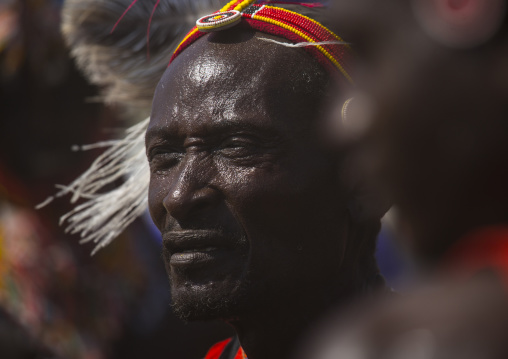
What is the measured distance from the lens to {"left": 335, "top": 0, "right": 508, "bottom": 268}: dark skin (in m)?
0.97

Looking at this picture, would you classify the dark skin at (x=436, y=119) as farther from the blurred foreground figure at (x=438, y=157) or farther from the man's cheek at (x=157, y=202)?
the man's cheek at (x=157, y=202)

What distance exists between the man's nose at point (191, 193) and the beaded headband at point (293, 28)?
0.45 m

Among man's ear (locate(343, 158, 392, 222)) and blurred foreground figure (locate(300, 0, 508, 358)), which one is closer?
blurred foreground figure (locate(300, 0, 508, 358))

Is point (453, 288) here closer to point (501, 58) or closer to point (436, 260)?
point (436, 260)


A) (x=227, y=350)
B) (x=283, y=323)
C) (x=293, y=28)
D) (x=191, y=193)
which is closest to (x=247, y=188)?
(x=191, y=193)

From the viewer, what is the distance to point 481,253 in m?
0.93

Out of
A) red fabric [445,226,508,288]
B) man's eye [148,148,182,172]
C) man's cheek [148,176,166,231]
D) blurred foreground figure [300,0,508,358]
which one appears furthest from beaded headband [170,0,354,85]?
red fabric [445,226,508,288]

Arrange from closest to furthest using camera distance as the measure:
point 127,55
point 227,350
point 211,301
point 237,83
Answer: point 211,301 < point 237,83 < point 227,350 < point 127,55

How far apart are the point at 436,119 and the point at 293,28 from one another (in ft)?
4.65

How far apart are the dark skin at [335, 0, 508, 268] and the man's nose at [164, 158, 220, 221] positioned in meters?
1.15

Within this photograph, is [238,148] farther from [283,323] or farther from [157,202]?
[283,323]

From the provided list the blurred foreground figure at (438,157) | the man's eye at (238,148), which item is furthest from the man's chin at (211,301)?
the blurred foreground figure at (438,157)

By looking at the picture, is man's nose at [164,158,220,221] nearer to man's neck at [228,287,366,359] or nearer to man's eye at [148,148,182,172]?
man's eye at [148,148,182,172]

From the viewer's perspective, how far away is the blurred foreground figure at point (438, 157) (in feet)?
2.89
